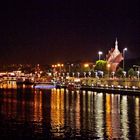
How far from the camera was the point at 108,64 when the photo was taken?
126 meters

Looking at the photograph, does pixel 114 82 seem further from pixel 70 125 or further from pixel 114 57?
pixel 70 125

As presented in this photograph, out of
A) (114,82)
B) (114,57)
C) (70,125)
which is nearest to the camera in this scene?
(70,125)

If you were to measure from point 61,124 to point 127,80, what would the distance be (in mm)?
55134

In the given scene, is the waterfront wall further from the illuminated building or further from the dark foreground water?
the dark foreground water

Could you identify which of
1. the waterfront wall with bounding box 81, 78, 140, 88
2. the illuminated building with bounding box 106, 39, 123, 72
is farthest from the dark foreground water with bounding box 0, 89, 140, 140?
the illuminated building with bounding box 106, 39, 123, 72

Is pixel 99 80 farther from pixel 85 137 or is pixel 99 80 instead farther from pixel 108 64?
pixel 85 137

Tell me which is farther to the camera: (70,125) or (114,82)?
(114,82)

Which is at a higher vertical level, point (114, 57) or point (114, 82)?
point (114, 57)

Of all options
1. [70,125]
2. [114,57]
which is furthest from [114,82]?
[70,125]

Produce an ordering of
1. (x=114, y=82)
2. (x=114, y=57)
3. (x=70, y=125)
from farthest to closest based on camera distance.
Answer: (x=114, y=57) → (x=114, y=82) → (x=70, y=125)

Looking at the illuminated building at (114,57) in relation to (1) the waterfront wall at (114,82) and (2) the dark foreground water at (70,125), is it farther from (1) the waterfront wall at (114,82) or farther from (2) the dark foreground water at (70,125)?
(2) the dark foreground water at (70,125)

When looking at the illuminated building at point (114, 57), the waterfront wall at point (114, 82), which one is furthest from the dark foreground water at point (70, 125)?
the illuminated building at point (114, 57)

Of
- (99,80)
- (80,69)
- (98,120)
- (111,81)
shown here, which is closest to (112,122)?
(98,120)

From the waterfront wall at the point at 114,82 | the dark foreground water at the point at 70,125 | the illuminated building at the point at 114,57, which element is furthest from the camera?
the illuminated building at the point at 114,57
